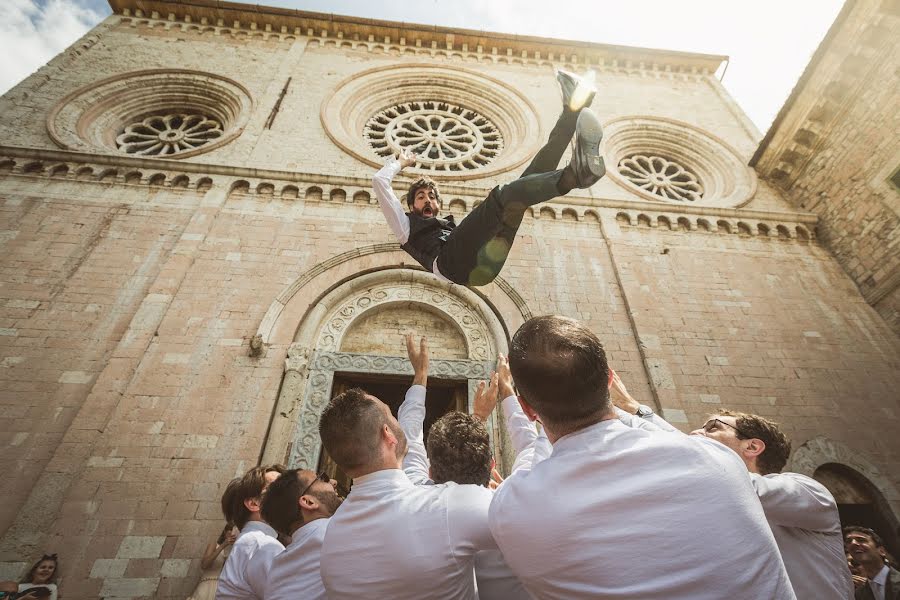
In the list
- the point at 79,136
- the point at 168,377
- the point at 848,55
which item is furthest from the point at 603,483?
the point at 79,136

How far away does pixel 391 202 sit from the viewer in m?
3.64

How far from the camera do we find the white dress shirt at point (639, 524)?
1014mm

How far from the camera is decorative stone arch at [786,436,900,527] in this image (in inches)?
206

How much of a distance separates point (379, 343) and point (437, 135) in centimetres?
605

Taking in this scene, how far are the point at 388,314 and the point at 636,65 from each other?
11129mm

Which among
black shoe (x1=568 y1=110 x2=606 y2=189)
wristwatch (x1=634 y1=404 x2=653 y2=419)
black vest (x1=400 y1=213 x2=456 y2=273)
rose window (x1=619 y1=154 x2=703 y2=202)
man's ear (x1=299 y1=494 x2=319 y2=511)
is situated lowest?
man's ear (x1=299 y1=494 x2=319 y2=511)

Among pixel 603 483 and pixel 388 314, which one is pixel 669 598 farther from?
pixel 388 314

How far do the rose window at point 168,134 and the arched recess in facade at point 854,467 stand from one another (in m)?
11.7

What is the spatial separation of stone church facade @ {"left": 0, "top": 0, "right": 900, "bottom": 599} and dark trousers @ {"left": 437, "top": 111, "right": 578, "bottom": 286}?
106 inches

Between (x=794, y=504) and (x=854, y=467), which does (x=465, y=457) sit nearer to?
(x=794, y=504)

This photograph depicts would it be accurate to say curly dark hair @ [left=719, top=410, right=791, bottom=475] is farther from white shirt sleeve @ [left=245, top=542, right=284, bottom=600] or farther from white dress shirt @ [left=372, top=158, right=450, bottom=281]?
white shirt sleeve @ [left=245, top=542, right=284, bottom=600]

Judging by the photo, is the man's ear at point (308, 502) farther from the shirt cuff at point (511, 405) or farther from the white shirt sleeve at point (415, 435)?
the shirt cuff at point (511, 405)

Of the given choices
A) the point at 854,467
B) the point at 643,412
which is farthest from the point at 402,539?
the point at 854,467

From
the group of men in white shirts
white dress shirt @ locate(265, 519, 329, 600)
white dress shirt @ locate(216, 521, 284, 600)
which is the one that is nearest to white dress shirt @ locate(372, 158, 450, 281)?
the group of men in white shirts
